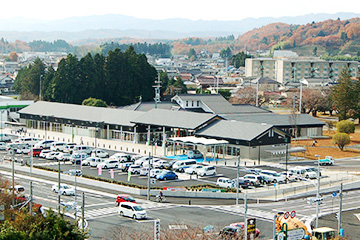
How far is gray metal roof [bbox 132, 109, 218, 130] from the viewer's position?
56.1 meters

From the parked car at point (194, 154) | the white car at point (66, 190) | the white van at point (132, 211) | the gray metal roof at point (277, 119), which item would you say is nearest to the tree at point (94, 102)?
the gray metal roof at point (277, 119)

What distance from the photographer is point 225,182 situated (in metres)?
38.9

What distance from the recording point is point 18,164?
151 feet

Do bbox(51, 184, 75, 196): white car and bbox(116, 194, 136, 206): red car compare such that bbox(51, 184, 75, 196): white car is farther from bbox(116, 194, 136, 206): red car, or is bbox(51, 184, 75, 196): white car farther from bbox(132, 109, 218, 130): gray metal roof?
bbox(132, 109, 218, 130): gray metal roof

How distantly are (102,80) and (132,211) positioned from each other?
5464cm

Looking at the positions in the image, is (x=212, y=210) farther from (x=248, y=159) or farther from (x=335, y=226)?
(x=248, y=159)

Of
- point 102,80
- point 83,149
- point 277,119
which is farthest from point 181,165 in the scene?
point 102,80

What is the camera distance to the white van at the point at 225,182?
38656mm

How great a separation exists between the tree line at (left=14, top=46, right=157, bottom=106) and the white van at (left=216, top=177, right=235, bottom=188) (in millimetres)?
41928

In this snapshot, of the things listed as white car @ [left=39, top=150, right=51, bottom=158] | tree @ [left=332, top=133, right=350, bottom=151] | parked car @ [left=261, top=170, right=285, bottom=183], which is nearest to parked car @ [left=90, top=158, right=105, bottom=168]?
white car @ [left=39, top=150, right=51, bottom=158]

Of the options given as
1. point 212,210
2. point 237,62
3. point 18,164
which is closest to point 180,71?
point 237,62

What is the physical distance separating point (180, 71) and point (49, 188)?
440 feet

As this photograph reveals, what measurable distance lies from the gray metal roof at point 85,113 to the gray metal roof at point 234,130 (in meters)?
9.07

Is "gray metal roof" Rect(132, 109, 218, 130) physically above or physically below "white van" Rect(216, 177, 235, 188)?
above
